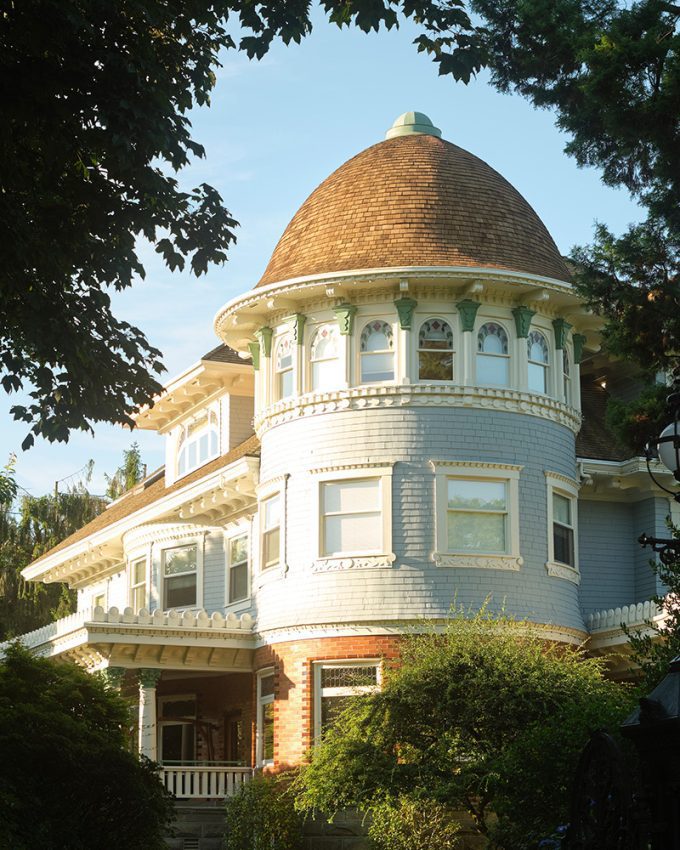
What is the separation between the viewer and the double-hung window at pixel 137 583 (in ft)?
113

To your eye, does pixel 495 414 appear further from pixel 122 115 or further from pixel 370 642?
pixel 122 115

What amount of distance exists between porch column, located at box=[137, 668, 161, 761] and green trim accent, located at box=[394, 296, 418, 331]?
8.51 m

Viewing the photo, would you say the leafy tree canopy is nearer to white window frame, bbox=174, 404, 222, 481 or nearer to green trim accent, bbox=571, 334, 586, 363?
green trim accent, bbox=571, 334, 586, 363

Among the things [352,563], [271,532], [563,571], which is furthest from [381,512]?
[563,571]

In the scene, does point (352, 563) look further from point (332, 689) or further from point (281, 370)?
point (281, 370)

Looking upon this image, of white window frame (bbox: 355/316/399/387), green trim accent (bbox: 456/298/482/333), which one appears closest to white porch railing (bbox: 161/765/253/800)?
white window frame (bbox: 355/316/399/387)

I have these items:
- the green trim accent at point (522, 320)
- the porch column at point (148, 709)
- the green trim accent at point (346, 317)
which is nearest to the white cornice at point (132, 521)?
the green trim accent at point (346, 317)

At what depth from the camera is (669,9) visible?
713 inches

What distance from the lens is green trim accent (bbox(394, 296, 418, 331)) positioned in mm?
26969

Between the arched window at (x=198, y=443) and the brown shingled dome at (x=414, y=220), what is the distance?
5.56 m

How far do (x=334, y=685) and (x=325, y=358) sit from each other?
20.7 feet

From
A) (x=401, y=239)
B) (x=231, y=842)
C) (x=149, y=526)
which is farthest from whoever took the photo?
(x=149, y=526)

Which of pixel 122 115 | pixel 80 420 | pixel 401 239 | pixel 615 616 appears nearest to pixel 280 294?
pixel 401 239

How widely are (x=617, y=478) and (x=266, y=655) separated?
26.9ft
